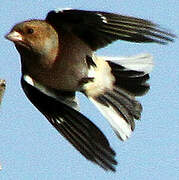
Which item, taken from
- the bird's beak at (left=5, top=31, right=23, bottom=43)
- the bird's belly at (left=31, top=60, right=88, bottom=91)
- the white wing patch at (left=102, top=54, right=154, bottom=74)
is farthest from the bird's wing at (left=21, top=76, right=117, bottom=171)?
the white wing patch at (left=102, top=54, right=154, bottom=74)

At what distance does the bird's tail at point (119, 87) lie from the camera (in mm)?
7008

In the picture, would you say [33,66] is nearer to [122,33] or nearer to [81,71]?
[81,71]

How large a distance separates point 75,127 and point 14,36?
110cm

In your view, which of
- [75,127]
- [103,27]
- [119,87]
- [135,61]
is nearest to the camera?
[103,27]

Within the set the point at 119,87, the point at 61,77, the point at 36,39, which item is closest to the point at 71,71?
the point at 61,77

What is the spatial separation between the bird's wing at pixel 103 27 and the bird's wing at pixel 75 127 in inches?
26.4

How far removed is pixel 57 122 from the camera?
6.86 m

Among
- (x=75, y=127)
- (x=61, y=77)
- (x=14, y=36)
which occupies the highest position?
(x=14, y=36)

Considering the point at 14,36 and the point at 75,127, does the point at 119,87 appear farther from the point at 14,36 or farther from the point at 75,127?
the point at 14,36

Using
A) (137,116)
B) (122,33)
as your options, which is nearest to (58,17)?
(122,33)

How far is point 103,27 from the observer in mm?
6379

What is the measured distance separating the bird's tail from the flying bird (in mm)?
10

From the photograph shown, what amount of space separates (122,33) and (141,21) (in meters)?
0.23

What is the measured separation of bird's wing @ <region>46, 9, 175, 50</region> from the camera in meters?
6.02
